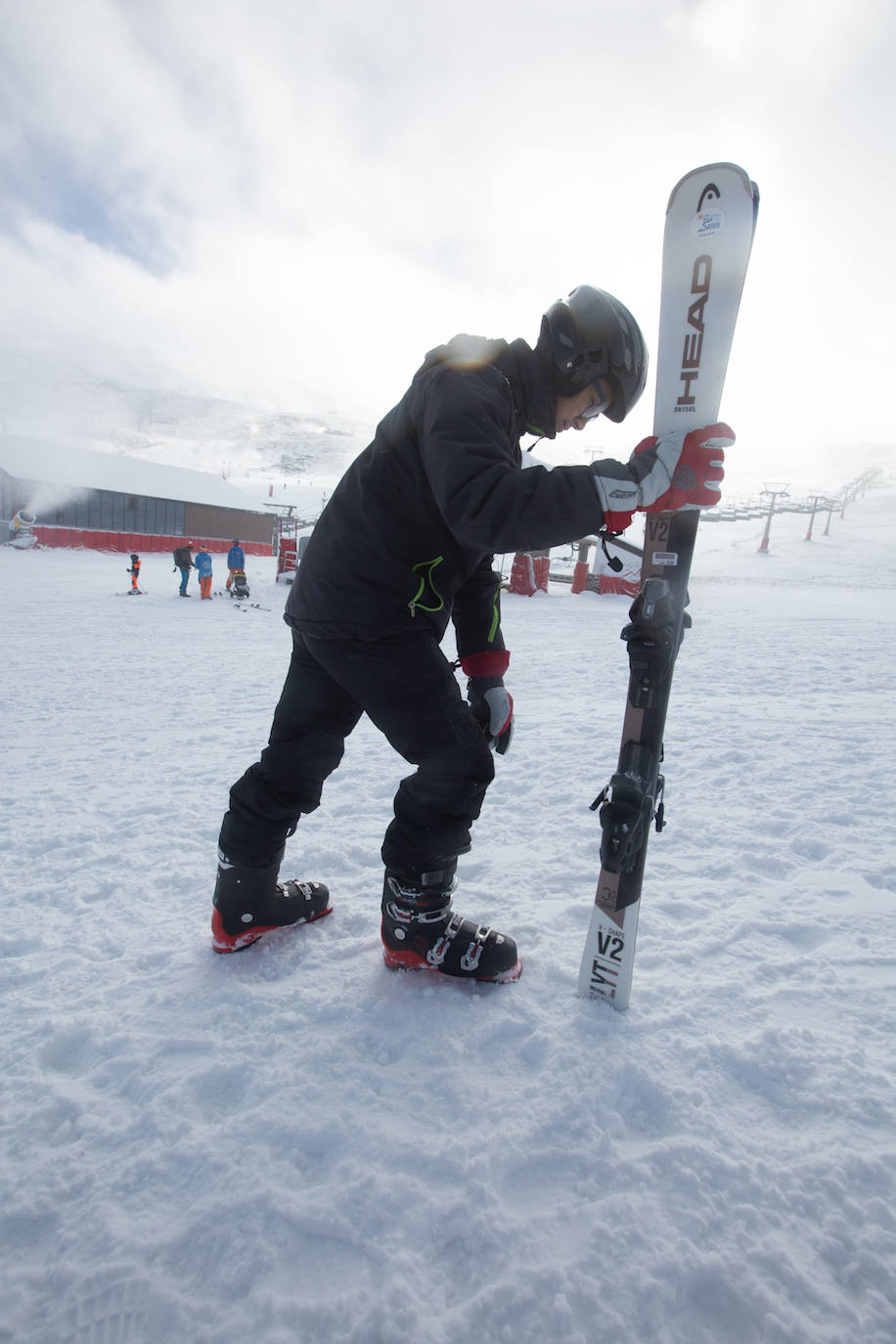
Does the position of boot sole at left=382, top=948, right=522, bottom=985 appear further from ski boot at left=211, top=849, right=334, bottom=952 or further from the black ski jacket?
the black ski jacket

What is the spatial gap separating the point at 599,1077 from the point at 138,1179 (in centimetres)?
100

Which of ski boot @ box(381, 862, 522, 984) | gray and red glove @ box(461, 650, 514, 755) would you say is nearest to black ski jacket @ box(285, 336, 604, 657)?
gray and red glove @ box(461, 650, 514, 755)

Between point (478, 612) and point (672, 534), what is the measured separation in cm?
66

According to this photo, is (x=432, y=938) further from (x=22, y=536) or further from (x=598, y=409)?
(x=22, y=536)

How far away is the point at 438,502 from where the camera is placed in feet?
4.58

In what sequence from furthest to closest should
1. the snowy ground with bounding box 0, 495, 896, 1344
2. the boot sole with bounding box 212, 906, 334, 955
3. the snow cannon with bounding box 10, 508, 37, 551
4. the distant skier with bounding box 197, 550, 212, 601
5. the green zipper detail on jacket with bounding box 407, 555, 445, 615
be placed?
the snow cannon with bounding box 10, 508, 37, 551
the distant skier with bounding box 197, 550, 212, 601
the boot sole with bounding box 212, 906, 334, 955
the green zipper detail on jacket with bounding box 407, 555, 445, 615
the snowy ground with bounding box 0, 495, 896, 1344

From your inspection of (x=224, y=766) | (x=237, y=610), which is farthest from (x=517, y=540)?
(x=237, y=610)

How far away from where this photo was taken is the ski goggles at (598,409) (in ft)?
5.92

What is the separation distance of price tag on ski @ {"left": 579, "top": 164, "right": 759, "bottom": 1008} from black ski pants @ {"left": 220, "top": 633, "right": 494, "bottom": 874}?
416mm

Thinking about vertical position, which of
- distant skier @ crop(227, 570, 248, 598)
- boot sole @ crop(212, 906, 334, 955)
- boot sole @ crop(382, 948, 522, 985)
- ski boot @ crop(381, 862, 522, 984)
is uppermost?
distant skier @ crop(227, 570, 248, 598)

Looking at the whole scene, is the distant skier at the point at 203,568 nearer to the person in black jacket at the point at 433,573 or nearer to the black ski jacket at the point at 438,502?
the person in black jacket at the point at 433,573

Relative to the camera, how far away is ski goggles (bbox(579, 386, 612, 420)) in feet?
5.92

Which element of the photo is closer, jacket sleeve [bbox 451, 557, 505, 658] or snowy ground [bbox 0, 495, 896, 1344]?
snowy ground [bbox 0, 495, 896, 1344]

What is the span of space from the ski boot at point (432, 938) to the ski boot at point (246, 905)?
386 millimetres
